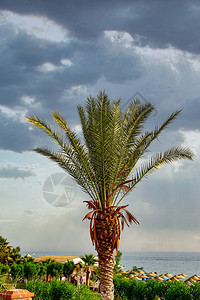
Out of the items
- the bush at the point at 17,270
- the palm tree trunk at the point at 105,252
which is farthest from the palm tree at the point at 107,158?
the bush at the point at 17,270

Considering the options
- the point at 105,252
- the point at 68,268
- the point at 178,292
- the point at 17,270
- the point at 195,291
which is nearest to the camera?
the point at 195,291

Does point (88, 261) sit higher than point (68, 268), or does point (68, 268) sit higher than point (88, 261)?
point (88, 261)

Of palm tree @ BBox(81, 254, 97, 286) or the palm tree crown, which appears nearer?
the palm tree crown

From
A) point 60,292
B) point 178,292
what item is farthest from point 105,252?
point 178,292

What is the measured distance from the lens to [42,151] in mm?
15977

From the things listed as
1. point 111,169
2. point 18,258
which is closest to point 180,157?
point 111,169

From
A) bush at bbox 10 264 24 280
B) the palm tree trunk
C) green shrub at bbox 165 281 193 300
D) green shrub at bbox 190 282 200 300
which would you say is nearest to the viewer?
green shrub at bbox 190 282 200 300

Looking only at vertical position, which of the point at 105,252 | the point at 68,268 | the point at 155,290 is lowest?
the point at 68,268

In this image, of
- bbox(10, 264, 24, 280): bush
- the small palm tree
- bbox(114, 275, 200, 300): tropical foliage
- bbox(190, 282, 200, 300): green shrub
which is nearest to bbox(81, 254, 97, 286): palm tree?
the small palm tree

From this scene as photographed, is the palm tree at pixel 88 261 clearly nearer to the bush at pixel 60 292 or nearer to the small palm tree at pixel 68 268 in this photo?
the small palm tree at pixel 68 268

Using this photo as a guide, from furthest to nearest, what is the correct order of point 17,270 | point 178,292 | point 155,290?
1. point 17,270
2. point 155,290
3. point 178,292

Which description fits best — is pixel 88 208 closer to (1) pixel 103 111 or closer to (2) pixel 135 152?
(2) pixel 135 152

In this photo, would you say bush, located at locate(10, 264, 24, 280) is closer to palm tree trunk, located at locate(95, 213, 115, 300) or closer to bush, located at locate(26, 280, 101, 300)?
bush, located at locate(26, 280, 101, 300)

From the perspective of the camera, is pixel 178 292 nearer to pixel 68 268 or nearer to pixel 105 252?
pixel 105 252
